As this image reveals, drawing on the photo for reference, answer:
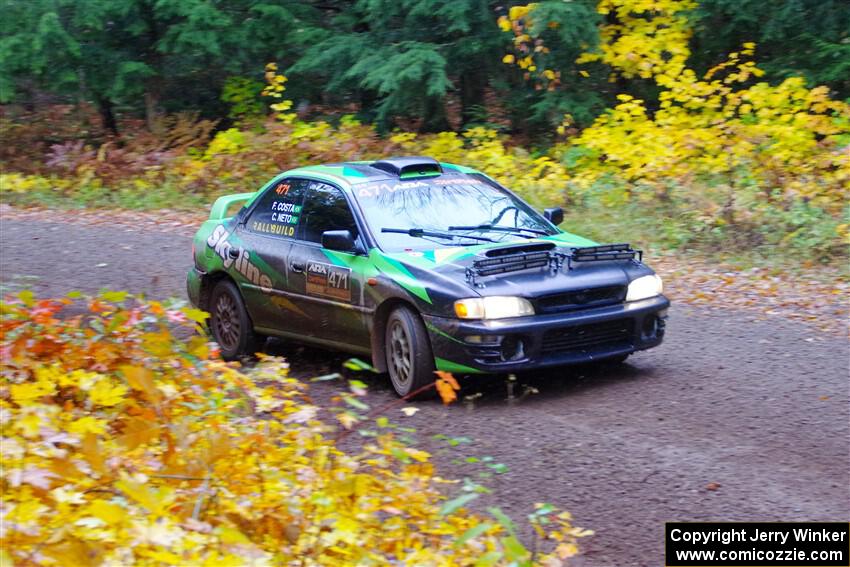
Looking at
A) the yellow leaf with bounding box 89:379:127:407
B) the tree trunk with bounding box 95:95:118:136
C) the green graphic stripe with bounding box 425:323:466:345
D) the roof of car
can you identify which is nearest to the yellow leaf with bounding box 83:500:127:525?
the yellow leaf with bounding box 89:379:127:407

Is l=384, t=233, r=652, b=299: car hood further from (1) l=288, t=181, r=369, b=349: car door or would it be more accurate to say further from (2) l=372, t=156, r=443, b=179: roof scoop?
(2) l=372, t=156, r=443, b=179: roof scoop

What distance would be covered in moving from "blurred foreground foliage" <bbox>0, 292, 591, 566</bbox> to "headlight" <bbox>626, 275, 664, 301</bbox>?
8.21 feet

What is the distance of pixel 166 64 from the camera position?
20.4 m

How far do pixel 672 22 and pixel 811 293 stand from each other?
7.38m

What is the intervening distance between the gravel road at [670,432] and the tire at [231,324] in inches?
16.0

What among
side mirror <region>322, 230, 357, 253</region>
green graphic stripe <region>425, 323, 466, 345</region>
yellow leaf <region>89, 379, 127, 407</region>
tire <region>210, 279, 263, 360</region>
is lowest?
tire <region>210, 279, 263, 360</region>

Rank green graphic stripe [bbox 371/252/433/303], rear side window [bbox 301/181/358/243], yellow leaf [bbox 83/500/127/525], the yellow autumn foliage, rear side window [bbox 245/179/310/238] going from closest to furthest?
1. yellow leaf [bbox 83/500/127/525]
2. green graphic stripe [bbox 371/252/433/303]
3. rear side window [bbox 301/181/358/243]
4. rear side window [bbox 245/179/310/238]
5. the yellow autumn foliage

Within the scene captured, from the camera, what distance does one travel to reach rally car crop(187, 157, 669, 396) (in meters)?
7.68

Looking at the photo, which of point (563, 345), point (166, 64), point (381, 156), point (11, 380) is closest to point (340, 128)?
point (381, 156)

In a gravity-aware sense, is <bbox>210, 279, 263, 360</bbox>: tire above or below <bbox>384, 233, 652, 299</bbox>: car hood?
below

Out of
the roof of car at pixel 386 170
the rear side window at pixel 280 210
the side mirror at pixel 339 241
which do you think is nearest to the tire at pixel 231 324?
the rear side window at pixel 280 210

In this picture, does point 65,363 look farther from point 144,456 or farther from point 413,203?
point 413,203

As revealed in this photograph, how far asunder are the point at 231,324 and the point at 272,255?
0.98 metres

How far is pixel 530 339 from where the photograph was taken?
25.1 ft
